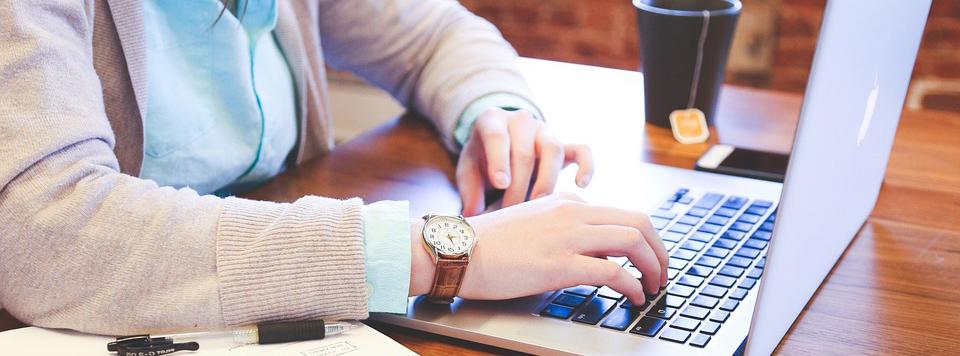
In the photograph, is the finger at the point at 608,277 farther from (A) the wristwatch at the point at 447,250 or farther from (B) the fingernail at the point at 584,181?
(B) the fingernail at the point at 584,181

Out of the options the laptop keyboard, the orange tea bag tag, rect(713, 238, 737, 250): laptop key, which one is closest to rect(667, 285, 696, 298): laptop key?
the laptop keyboard

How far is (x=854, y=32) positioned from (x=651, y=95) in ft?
2.07

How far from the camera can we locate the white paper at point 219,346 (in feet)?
2.16

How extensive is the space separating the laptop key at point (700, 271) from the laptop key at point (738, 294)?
3 cm

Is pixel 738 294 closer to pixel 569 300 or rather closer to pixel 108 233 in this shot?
pixel 569 300


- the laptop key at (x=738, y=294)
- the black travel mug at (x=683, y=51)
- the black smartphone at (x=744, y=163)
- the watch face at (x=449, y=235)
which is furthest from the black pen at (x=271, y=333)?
the black travel mug at (x=683, y=51)

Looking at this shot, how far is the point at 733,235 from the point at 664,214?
8 cm

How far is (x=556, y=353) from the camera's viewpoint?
2.21 feet

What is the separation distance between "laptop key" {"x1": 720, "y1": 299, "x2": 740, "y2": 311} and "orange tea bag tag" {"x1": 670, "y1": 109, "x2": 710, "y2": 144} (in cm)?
45

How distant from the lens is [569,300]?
2.43ft

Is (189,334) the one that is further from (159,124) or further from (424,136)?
(424,136)

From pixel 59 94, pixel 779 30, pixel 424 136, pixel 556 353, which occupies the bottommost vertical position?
pixel 779 30

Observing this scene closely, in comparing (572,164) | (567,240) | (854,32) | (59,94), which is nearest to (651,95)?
(572,164)

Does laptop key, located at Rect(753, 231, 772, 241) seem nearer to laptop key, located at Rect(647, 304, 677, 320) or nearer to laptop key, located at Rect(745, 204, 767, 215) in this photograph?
laptop key, located at Rect(745, 204, 767, 215)
